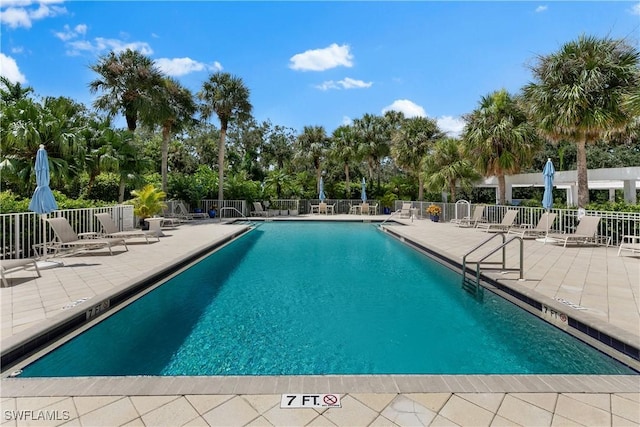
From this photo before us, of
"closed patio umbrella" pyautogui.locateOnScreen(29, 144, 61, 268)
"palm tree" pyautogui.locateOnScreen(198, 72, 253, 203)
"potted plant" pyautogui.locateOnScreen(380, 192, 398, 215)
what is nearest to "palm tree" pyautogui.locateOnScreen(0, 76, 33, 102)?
"palm tree" pyautogui.locateOnScreen(198, 72, 253, 203)

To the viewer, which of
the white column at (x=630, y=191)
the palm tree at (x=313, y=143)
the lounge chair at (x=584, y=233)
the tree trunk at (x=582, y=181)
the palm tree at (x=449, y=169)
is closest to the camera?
the lounge chair at (x=584, y=233)

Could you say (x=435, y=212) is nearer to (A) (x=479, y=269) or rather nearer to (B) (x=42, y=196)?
(A) (x=479, y=269)

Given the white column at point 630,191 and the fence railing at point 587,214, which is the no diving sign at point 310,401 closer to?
the fence railing at point 587,214

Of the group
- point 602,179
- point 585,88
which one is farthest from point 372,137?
point 585,88

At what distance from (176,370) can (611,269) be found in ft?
24.6

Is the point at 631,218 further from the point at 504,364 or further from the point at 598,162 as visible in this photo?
the point at 598,162

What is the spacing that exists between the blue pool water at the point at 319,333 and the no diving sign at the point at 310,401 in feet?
2.78

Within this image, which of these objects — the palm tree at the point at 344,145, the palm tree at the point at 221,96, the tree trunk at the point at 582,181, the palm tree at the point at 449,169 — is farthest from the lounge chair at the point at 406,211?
the palm tree at the point at 221,96

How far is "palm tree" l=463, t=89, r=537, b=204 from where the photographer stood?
15312 mm

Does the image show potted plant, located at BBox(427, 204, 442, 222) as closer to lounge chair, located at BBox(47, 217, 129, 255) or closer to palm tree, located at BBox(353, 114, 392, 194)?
palm tree, located at BBox(353, 114, 392, 194)

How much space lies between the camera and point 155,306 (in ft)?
17.2

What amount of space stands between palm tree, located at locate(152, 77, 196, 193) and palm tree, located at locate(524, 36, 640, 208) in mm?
16160

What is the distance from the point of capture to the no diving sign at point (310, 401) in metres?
2.43

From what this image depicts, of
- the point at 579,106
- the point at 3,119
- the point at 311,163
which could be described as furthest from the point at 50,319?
the point at 311,163
